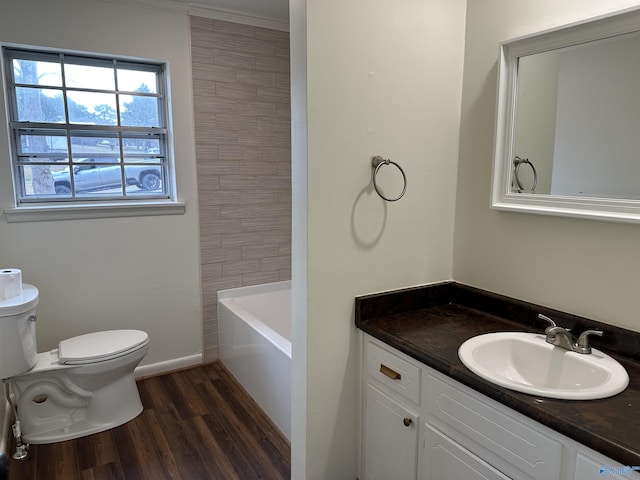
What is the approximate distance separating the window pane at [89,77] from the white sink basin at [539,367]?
2568 mm

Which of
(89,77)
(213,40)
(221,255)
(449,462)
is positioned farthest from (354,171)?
(89,77)

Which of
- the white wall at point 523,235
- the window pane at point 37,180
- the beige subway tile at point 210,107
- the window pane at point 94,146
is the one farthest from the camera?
the beige subway tile at point 210,107

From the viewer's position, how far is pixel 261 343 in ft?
8.16

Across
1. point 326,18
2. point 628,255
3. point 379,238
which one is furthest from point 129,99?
point 628,255

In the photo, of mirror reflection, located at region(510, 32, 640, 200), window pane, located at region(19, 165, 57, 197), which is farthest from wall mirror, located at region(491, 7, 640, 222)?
window pane, located at region(19, 165, 57, 197)

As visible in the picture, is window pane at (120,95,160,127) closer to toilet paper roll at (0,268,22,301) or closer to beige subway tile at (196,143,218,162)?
beige subway tile at (196,143,218,162)

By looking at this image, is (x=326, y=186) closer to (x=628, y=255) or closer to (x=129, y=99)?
(x=628, y=255)

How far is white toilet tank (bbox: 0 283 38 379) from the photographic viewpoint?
2.05 m

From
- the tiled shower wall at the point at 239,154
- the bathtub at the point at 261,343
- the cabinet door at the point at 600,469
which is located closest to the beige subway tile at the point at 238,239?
the tiled shower wall at the point at 239,154

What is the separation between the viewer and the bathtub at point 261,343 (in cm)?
230

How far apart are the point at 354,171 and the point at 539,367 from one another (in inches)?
35.7

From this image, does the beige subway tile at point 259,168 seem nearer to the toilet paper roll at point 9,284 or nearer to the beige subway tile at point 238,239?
the beige subway tile at point 238,239

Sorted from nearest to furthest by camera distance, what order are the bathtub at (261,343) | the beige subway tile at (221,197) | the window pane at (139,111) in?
the bathtub at (261,343) → the window pane at (139,111) → the beige subway tile at (221,197)

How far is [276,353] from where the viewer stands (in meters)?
2.30
